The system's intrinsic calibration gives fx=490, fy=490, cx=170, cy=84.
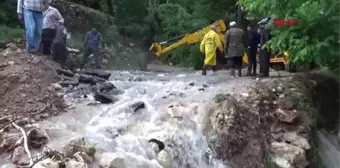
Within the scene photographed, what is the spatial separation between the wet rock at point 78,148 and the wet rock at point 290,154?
11.6 feet

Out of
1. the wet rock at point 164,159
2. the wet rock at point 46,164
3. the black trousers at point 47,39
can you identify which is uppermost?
the black trousers at point 47,39

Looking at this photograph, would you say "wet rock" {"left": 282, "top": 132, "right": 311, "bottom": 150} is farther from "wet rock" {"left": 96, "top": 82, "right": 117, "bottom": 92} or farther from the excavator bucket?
the excavator bucket

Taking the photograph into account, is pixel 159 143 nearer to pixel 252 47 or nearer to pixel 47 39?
pixel 47 39

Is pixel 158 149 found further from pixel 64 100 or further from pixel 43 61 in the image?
pixel 43 61

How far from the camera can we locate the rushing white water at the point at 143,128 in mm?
7723

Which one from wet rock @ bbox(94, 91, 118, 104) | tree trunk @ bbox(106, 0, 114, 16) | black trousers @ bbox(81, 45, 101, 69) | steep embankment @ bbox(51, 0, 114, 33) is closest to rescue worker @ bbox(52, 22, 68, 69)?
wet rock @ bbox(94, 91, 118, 104)

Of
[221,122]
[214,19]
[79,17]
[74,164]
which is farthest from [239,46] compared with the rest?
[214,19]

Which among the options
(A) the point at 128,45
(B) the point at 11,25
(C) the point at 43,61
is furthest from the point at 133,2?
(C) the point at 43,61

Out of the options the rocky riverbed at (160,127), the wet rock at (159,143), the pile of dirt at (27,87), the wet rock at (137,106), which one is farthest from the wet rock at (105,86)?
the wet rock at (159,143)

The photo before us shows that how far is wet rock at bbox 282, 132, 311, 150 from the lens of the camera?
9.05m

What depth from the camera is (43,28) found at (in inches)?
460

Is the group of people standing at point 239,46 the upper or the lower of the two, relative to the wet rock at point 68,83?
upper

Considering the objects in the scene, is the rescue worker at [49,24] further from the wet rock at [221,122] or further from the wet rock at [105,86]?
the wet rock at [221,122]

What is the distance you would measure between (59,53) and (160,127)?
172 inches
